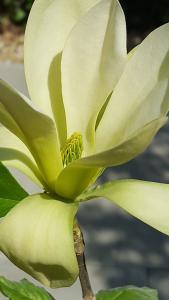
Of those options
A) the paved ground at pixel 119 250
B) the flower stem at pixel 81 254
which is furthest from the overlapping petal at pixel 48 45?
the paved ground at pixel 119 250

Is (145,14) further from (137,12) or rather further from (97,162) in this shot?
(97,162)

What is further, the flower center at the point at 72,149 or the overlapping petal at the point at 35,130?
the flower center at the point at 72,149

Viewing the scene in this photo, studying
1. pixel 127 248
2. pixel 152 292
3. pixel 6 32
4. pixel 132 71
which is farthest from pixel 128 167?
pixel 132 71

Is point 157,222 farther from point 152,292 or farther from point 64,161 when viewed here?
point 152,292

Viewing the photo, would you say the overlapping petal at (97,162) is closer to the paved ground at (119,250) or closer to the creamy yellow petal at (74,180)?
the creamy yellow petal at (74,180)

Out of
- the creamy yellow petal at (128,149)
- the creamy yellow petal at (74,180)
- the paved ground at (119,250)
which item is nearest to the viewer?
the creamy yellow petal at (128,149)

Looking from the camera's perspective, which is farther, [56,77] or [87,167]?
[56,77]

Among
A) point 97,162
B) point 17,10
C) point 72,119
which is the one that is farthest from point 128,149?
point 17,10

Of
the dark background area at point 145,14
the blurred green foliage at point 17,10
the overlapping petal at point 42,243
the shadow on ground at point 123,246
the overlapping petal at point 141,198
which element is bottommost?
the dark background area at point 145,14
